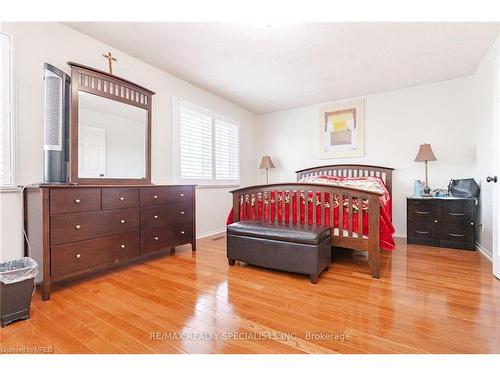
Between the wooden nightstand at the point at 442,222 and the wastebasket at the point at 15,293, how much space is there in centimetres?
395

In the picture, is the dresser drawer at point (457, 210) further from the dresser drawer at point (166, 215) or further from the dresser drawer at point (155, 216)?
the dresser drawer at point (155, 216)

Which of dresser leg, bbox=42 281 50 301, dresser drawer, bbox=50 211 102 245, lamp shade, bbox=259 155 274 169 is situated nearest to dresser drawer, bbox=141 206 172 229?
dresser drawer, bbox=50 211 102 245

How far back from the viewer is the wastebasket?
1408 millimetres

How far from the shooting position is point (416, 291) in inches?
71.8

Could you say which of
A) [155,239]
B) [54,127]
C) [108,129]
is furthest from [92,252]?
[108,129]

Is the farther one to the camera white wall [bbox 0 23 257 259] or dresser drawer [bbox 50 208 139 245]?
white wall [bbox 0 23 257 259]

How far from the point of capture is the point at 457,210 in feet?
9.85

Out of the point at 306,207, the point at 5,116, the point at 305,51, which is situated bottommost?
the point at 306,207

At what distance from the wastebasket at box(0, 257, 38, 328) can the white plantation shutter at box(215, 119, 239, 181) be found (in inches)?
111

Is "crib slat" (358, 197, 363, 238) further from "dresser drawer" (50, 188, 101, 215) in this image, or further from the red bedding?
"dresser drawer" (50, 188, 101, 215)

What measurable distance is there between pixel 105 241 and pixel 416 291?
252 centimetres

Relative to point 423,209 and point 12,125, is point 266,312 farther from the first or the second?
point 423,209

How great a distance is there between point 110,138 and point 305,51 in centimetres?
227
